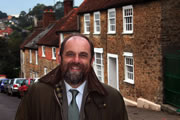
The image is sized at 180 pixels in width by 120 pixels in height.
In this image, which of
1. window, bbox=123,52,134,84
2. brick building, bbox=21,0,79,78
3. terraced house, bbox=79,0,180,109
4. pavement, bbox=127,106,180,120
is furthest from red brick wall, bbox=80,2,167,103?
brick building, bbox=21,0,79,78

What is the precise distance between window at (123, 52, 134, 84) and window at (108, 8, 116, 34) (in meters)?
1.96

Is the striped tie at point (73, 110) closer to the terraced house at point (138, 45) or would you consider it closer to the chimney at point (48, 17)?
the terraced house at point (138, 45)

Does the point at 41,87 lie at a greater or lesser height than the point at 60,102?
greater

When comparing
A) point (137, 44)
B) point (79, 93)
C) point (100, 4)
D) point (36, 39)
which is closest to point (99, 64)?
point (100, 4)

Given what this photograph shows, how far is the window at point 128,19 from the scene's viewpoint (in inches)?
627

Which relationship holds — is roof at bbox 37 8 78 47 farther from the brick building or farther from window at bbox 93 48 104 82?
window at bbox 93 48 104 82

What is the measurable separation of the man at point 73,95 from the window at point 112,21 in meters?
15.0

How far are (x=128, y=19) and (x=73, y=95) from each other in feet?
45.5

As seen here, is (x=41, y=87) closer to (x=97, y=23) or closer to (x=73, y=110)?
(x=73, y=110)

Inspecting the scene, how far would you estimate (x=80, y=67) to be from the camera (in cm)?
275

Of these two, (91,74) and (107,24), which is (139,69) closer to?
(107,24)

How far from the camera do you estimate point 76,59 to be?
107 inches

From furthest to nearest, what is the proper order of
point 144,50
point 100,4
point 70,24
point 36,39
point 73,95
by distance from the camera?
point 36,39, point 70,24, point 100,4, point 144,50, point 73,95

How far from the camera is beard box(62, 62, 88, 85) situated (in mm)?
2744
